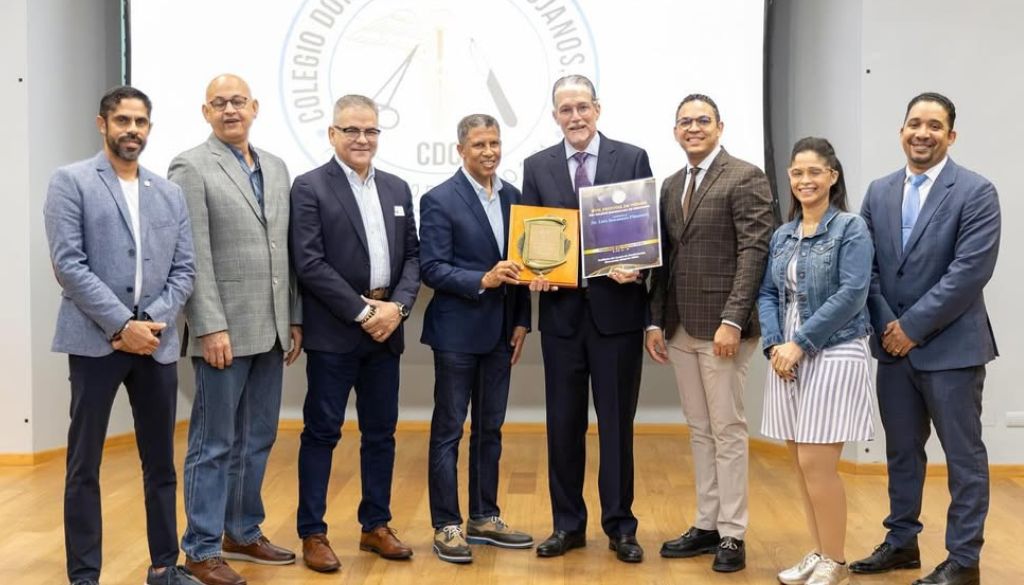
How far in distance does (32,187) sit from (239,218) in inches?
97.6

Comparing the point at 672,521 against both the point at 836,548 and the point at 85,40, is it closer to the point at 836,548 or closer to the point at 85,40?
the point at 836,548

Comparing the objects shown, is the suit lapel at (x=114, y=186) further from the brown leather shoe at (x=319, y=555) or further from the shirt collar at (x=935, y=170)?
the shirt collar at (x=935, y=170)

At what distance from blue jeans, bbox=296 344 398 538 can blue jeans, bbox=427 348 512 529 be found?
0.55ft

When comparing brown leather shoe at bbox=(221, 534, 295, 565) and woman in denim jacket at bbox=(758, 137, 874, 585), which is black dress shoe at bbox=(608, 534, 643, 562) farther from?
brown leather shoe at bbox=(221, 534, 295, 565)

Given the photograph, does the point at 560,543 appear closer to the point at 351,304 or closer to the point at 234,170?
the point at 351,304

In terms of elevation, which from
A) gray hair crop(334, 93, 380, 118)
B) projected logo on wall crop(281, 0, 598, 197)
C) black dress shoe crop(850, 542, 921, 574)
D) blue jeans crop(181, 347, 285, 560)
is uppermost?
projected logo on wall crop(281, 0, 598, 197)

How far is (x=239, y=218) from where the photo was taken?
3375 mm

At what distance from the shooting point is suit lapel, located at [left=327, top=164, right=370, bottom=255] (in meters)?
3.53

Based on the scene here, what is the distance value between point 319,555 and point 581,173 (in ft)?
5.24

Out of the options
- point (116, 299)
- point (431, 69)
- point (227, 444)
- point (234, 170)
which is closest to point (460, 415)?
point (227, 444)

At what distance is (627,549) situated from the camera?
3613mm

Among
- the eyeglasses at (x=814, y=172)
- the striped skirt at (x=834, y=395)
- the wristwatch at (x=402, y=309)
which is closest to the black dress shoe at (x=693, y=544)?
the striped skirt at (x=834, y=395)


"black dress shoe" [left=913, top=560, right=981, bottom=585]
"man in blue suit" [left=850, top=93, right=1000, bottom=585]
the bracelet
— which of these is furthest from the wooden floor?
the bracelet

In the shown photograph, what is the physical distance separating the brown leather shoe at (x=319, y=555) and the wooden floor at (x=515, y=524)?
0.11 ft
